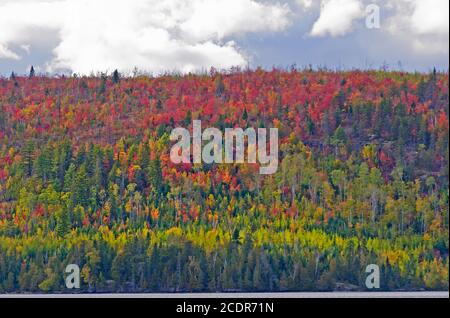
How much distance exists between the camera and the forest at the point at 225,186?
63.3 metres

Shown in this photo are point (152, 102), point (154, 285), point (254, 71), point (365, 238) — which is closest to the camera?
point (154, 285)

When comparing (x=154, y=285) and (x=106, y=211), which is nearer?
(x=154, y=285)

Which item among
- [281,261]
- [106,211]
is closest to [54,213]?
[106,211]

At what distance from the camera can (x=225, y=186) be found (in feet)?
244

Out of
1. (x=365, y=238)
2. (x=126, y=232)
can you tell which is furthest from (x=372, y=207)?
(x=126, y=232)

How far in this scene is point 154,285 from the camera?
205 feet

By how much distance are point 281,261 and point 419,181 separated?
16.3 metres

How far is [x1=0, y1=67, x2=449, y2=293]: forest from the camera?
6334 centimetres

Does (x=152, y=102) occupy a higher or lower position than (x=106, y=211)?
higher

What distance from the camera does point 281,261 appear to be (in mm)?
63812

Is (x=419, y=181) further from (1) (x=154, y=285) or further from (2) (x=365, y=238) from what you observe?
(1) (x=154, y=285)
